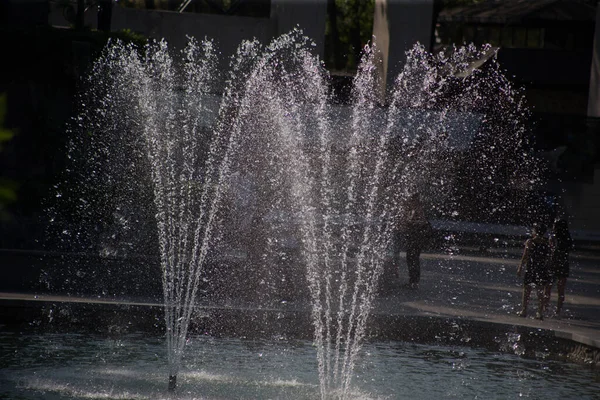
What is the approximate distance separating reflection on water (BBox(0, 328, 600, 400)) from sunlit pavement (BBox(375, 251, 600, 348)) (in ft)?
2.63

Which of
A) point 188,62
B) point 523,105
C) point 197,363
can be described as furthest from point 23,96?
point 523,105

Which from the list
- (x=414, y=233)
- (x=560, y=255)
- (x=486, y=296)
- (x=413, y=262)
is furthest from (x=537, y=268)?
(x=414, y=233)

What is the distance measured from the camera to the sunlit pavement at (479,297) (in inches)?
334

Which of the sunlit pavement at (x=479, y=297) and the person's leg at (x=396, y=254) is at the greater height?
the person's leg at (x=396, y=254)

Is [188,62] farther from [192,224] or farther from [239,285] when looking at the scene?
[239,285]

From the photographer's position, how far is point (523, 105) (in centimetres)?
2817

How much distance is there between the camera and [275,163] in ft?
57.3

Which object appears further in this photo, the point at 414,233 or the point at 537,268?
the point at 414,233

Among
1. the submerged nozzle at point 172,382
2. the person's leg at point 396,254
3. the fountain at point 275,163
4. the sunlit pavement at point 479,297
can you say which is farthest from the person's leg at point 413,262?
the submerged nozzle at point 172,382

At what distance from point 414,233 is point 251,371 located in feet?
15.6

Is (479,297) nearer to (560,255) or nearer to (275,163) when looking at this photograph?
(560,255)

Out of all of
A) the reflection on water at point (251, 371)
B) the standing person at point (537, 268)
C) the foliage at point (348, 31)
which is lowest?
the reflection on water at point (251, 371)

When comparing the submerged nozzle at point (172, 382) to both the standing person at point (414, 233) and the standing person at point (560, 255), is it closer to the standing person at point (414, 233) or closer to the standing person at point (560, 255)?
the standing person at point (560, 255)

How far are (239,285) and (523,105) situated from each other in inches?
771
